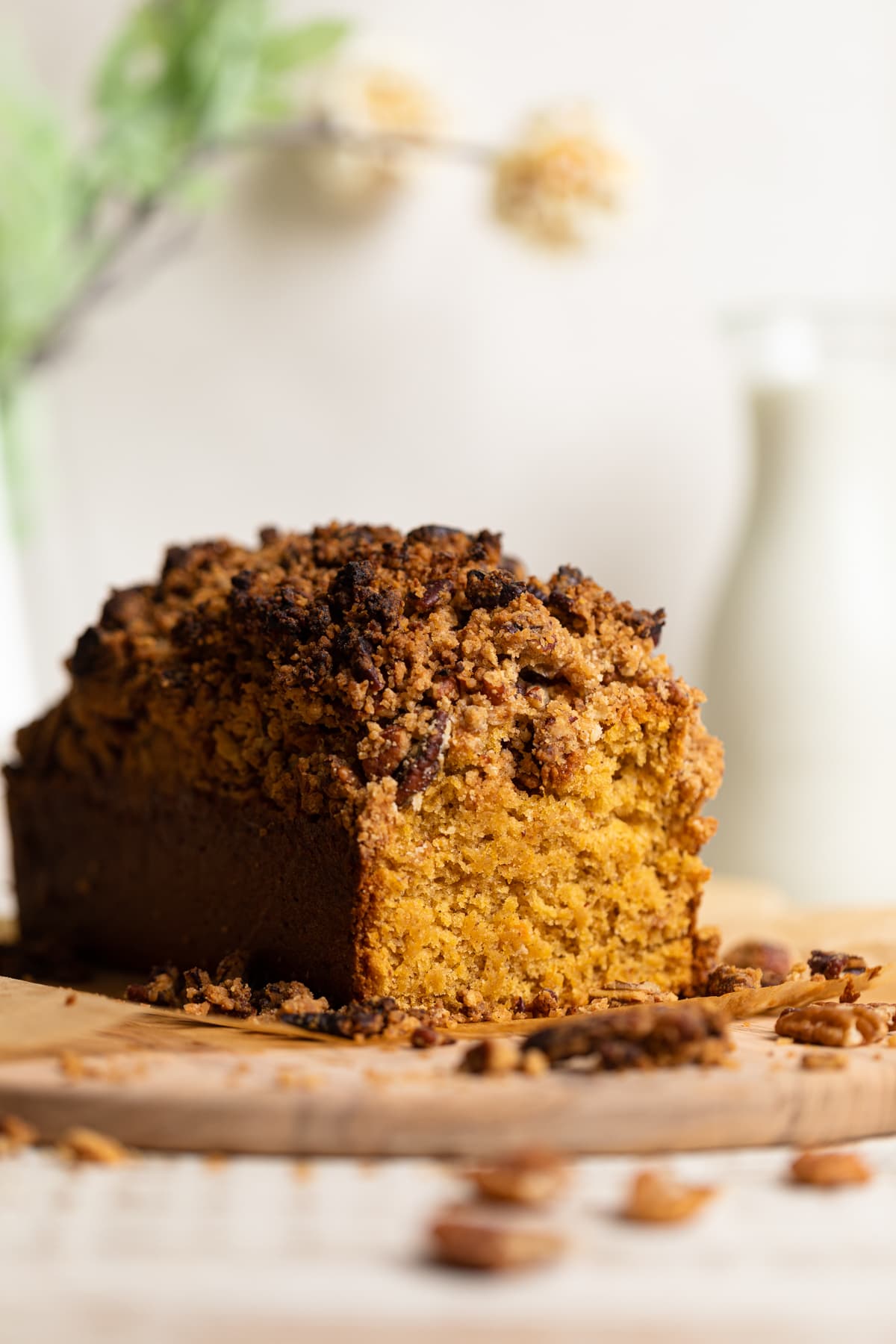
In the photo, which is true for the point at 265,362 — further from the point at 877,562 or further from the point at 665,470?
the point at 877,562

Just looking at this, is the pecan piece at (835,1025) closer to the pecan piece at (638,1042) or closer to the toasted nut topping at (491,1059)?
the pecan piece at (638,1042)

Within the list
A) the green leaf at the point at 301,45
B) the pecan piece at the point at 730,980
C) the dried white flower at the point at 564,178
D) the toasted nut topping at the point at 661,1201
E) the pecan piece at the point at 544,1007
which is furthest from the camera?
the dried white flower at the point at 564,178

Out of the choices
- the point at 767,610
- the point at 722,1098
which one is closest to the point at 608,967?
the point at 722,1098

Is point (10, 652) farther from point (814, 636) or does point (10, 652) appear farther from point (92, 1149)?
point (92, 1149)

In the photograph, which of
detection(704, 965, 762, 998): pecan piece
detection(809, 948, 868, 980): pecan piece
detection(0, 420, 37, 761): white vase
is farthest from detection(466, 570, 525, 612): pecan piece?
detection(0, 420, 37, 761): white vase

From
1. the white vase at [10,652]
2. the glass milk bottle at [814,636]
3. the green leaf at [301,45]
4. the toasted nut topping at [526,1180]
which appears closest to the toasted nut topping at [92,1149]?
the toasted nut topping at [526,1180]

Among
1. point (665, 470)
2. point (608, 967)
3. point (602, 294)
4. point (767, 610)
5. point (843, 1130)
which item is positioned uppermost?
point (602, 294)

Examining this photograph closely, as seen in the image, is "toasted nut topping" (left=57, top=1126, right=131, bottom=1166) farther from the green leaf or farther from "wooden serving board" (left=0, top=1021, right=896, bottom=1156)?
the green leaf
